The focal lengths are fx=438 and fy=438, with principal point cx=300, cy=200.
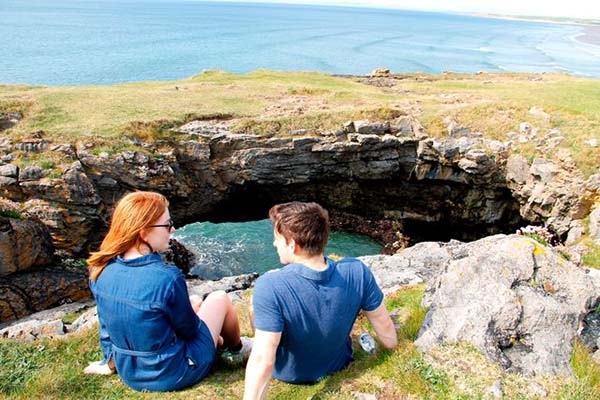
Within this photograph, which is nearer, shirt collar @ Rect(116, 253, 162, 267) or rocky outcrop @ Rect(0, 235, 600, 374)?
shirt collar @ Rect(116, 253, 162, 267)

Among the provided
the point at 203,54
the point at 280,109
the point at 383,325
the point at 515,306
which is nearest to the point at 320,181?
the point at 280,109

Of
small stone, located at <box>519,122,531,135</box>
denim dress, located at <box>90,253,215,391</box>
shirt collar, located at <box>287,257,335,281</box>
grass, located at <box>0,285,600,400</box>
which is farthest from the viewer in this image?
small stone, located at <box>519,122,531,135</box>

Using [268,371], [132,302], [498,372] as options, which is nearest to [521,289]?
[498,372]

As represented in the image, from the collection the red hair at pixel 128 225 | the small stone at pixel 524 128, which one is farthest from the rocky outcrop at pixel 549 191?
the red hair at pixel 128 225

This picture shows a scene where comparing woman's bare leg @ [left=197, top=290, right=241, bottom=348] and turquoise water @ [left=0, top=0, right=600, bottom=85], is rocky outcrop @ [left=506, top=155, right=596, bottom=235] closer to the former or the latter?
woman's bare leg @ [left=197, top=290, right=241, bottom=348]

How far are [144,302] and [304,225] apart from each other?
88.4 inches

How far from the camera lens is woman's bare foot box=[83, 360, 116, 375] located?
6.49 meters

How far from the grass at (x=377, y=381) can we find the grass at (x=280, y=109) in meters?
19.2

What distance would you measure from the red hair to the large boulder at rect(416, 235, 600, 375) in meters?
4.34

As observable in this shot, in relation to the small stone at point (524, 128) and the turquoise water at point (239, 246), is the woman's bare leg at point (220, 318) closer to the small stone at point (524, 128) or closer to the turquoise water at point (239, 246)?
the turquoise water at point (239, 246)

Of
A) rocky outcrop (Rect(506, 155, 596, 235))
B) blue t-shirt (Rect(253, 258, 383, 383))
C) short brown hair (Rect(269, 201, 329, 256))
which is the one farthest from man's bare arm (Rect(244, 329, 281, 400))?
rocky outcrop (Rect(506, 155, 596, 235))

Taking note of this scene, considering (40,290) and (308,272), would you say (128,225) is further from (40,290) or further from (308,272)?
(40,290)

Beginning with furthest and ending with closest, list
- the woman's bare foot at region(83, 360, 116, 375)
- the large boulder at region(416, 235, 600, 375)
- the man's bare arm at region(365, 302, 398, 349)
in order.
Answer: the woman's bare foot at region(83, 360, 116, 375) < the large boulder at region(416, 235, 600, 375) < the man's bare arm at region(365, 302, 398, 349)

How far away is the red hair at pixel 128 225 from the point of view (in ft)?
18.3
